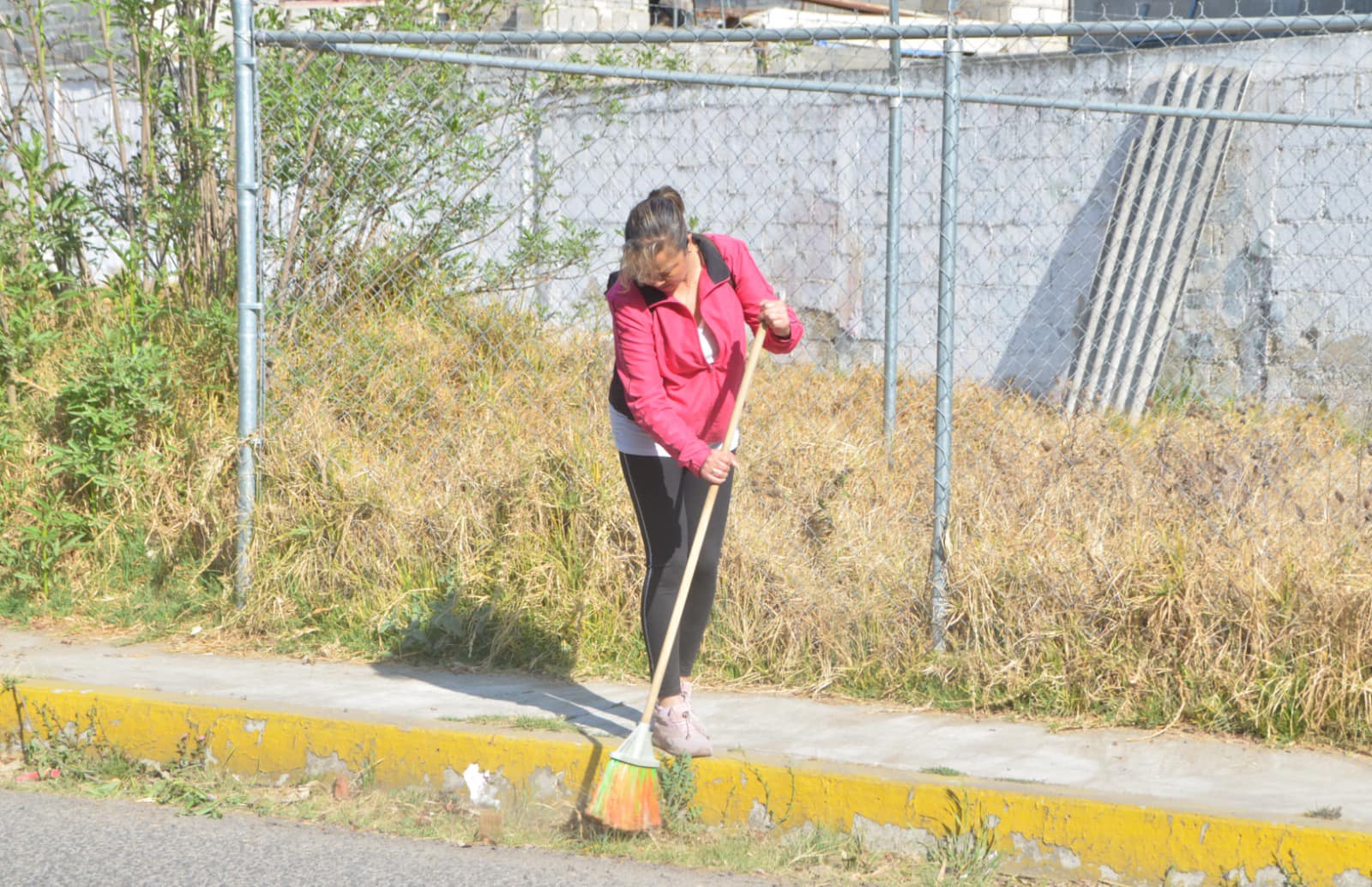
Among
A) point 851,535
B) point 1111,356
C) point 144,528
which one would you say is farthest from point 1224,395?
point 144,528

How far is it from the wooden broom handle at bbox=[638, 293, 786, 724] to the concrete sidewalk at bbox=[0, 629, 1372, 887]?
285 millimetres

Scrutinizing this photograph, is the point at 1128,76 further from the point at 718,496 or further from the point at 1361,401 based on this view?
the point at 718,496

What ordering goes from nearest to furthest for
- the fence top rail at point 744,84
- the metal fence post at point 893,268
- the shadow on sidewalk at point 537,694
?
the shadow on sidewalk at point 537,694, the fence top rail at point 744,84, the metal fence post at point 893,268

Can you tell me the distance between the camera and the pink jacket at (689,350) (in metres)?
3.99

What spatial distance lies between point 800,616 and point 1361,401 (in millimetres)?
3082

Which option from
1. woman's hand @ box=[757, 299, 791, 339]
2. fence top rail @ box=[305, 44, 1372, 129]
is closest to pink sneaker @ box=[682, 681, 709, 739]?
woman's hand @ box=[757, 299, 791, 339]

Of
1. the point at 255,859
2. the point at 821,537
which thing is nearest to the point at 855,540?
the point at 821,537

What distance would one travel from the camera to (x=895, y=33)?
4961 mm

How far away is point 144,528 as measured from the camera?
620cm

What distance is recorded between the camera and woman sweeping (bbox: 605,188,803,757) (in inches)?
155

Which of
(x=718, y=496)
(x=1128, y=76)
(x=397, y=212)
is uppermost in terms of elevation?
(x=1128, y=76)

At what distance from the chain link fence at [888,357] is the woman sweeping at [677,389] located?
34.1 inches

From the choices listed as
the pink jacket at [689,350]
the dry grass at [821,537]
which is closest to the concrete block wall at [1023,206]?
the dry grass at [821,537]

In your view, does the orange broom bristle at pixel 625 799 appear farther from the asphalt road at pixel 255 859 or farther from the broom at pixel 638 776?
the asphalt road at pixel 255 859
